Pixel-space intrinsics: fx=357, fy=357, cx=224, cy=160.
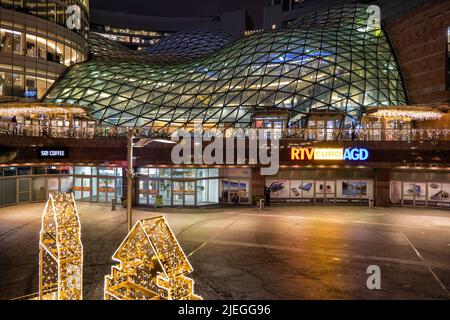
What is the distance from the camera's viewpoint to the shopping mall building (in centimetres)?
3069

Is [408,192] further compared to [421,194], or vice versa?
[408,192]

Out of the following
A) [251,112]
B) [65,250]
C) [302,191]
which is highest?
[251,112]

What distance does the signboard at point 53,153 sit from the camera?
95.6 ft

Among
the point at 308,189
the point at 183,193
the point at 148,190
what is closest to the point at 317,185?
the point at 308,189

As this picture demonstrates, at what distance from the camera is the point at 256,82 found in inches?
1661

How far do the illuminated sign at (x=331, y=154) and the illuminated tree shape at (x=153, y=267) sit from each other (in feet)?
73.2

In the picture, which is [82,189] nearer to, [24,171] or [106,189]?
[106,189]

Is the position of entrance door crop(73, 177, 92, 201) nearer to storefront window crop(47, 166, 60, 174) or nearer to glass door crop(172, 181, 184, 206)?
storefront window crop(47, 166, 60, 174)

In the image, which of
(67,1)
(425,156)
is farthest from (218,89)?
(67,1)

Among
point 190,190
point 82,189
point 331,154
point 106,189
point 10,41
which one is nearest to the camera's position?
point 331,154

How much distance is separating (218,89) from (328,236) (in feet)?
84.6

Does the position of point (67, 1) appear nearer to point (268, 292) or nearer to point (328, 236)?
point (328, 236)

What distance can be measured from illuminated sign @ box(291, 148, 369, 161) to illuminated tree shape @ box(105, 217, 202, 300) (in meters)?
22.3

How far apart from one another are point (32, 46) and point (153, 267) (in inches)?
1781
